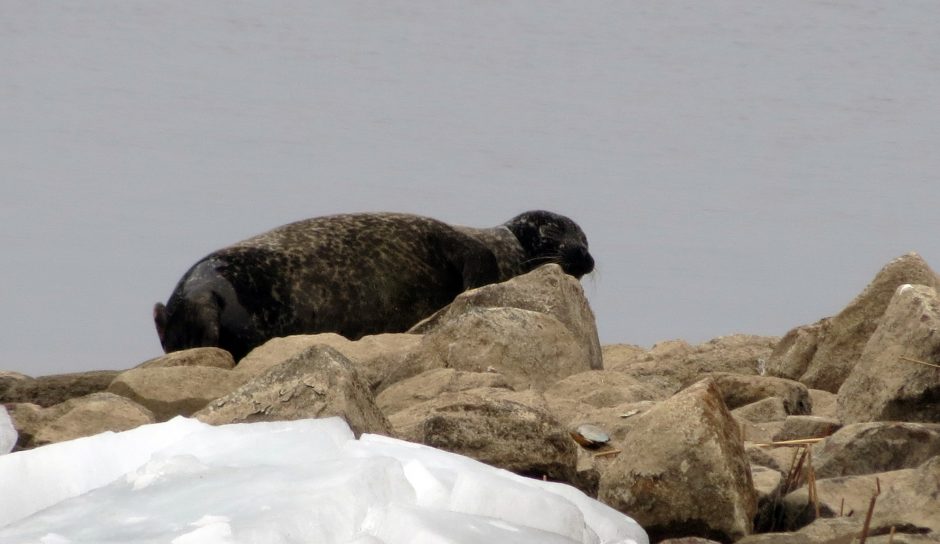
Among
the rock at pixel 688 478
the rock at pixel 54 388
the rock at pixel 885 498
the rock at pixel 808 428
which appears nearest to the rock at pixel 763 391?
the rock at pixel 808 428

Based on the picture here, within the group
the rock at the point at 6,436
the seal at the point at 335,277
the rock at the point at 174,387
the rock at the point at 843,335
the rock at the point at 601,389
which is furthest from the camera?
the seal at the point at 335,277

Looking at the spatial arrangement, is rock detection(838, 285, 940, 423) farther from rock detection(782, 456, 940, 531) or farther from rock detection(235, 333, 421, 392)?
rock detection(235, 333, 421, 392)

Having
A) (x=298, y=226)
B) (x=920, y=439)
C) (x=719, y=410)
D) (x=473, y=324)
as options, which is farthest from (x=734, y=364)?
(x=298, y=226)

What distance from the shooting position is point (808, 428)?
12.8 ft

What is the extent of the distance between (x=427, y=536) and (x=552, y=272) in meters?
3.99

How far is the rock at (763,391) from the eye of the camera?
4562 mm

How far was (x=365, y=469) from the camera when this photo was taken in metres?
2.33

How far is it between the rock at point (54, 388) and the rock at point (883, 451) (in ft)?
9.86

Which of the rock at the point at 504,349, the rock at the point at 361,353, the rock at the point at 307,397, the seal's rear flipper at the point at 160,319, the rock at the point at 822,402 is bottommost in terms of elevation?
the seal's rear flipper at the point at 160,319

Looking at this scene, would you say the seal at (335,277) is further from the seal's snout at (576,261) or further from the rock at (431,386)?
the rock at (431,386)

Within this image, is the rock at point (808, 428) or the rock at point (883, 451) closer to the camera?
the rock at point (883, 451)

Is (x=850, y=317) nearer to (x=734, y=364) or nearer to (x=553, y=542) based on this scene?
(x=734, y=364)

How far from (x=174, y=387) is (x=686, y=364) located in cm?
221

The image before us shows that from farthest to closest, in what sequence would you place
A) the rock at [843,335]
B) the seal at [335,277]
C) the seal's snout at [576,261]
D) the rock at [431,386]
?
the seal's snout at [576,261] → the seal at [335,277] → the rock at [843,335] → the rock at [431,386]
